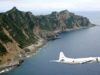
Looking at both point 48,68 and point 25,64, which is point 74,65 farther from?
point 25,64

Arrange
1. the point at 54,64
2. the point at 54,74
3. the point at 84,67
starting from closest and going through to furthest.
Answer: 1. the point at 54,74
2. the point at 84,67
3. the point at 54,64

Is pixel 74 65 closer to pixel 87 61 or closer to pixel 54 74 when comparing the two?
pixel 87 61

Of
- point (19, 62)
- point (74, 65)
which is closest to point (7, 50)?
point (19, 62)

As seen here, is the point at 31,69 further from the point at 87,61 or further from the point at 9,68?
the point at 87,61

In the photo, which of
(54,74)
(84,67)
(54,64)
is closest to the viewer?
(54,74)

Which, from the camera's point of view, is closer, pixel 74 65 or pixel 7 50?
pixel 74 65

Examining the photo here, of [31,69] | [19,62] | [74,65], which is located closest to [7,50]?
[19,62]

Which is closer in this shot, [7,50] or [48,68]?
[48,68]
